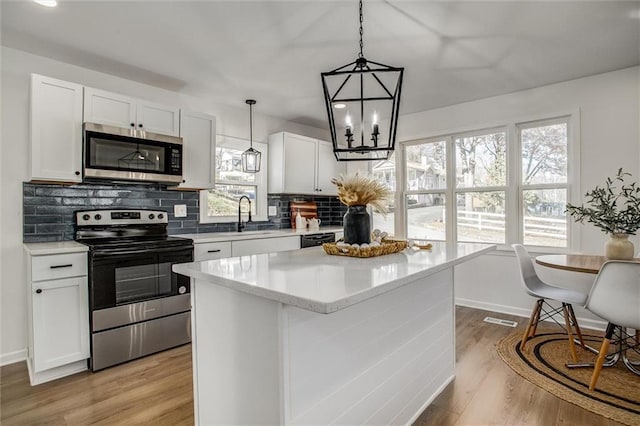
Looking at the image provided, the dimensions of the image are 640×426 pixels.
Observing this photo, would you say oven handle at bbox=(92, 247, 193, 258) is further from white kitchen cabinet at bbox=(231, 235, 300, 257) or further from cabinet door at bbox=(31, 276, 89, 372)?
white kitchen cabinet at bbox=(231, 235, 300, 257)

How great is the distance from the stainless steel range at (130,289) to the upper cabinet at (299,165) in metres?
1.63

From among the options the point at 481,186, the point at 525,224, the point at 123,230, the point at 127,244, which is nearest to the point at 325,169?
the point at 481,186

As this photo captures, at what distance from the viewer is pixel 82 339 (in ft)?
8.09

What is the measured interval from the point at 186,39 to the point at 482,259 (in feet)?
12.1

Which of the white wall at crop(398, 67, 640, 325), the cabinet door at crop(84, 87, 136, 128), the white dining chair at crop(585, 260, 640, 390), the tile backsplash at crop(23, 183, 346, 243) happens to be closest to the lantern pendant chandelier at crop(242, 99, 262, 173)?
the tile backsplash at crop(23, 183, 346, 243)

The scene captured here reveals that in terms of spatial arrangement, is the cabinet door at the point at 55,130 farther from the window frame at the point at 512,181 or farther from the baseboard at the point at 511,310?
the baseboard at the point at 511,310

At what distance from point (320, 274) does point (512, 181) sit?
10.8ft

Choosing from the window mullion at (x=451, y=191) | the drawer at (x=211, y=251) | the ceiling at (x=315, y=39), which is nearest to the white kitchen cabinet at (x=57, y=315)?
the drawer at (x=211, y=251)

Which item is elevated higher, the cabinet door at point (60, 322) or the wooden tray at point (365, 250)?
the wooden tray at point (365, 250)

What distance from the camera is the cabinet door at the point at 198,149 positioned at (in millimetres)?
3324

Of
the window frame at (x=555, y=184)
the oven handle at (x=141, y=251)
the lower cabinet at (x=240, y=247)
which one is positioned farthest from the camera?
the window frame at (x=555, y=184)

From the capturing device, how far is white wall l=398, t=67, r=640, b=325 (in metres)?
3.10

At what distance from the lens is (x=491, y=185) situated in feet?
12.9

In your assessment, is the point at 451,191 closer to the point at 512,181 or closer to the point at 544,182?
the point at 512,181
